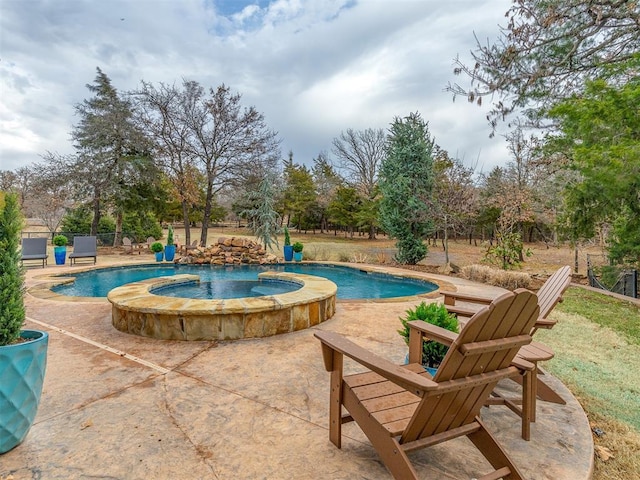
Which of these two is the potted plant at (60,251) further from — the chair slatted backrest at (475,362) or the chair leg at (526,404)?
the chair leg at (526,404)

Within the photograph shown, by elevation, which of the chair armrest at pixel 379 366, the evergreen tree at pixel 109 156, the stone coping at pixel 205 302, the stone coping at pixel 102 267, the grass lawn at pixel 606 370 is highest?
the evergreen tree at pixel 109 156

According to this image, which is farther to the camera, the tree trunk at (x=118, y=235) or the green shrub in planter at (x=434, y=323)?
the tree trunk at (x=118, y=235)

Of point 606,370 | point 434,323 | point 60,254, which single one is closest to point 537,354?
point 434,323

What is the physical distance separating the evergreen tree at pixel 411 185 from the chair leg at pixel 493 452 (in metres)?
10.7

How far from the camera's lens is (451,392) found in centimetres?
144

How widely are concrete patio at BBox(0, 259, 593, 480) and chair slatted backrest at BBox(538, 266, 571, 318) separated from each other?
66cm

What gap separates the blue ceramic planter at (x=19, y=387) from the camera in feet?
5.51

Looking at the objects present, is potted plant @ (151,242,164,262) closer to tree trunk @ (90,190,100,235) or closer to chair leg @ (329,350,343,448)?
tree trunk @ (90,190,100,235)

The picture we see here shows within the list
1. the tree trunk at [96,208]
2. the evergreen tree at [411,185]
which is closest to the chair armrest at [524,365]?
the evergreen tree at [411,185]

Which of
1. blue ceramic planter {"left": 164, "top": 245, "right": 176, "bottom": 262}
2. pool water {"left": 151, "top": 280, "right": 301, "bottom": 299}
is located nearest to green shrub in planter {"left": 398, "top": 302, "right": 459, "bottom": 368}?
pool water {"left": 151, "top": 280, "right": 301, "bottom": 299}

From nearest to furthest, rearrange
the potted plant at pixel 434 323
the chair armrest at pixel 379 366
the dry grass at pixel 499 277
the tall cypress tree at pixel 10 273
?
the chair armrest at pixel 379 366 < the tall cypress tree at pixel 10 273 < the potted plant at pixel 434 323 < the dry grass at pixel 499 277

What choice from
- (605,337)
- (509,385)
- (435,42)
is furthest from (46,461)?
(435,42)

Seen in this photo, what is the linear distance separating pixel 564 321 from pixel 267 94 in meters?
11.7

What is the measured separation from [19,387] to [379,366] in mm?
1809
